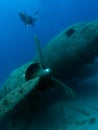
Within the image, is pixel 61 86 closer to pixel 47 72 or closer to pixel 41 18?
pixel 47 72

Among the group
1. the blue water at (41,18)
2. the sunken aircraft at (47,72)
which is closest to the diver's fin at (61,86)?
the sunken aircraft at (47,72)

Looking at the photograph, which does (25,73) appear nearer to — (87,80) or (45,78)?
(45,78)

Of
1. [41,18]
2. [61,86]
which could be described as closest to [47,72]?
[61,86]

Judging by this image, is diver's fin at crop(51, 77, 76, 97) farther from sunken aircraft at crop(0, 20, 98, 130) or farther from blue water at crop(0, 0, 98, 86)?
blue water at crop(0, 0, 98, 86)

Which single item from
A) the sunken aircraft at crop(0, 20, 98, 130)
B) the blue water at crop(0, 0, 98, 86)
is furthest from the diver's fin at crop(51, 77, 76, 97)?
the blue water at crop(0, 0, 98, 86)

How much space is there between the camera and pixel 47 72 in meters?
7.60

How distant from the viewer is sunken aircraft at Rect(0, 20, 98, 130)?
780 cm

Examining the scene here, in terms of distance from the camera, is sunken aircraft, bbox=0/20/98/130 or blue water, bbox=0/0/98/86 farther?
blue water, bbox=0/0/98/86

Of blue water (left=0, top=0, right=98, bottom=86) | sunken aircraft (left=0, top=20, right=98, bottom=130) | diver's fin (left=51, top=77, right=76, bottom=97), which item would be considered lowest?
diver's fin (left=51, top=77, right=76, bottom=97)

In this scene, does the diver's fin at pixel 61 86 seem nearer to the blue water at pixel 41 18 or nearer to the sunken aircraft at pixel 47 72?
the sunken aircraft at pixel 47 72

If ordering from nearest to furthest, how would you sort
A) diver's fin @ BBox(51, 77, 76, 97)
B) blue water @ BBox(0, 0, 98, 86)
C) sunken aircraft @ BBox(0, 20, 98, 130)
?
sunken aircraft @ BBox(0, 20, 98, 130) < diver's fin @ BBox(51, 77, 76, 97) < blue water @ BBox(0, 0, 98, 86)

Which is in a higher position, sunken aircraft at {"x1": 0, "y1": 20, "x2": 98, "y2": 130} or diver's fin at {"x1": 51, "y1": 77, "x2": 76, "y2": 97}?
sunken aircraft at {"x1": 0, "y1": 20, "x2": 98, "y2": 130}

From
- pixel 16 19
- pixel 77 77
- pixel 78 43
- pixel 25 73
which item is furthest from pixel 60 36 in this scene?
pixel 16 19

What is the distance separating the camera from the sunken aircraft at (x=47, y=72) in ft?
25.6
